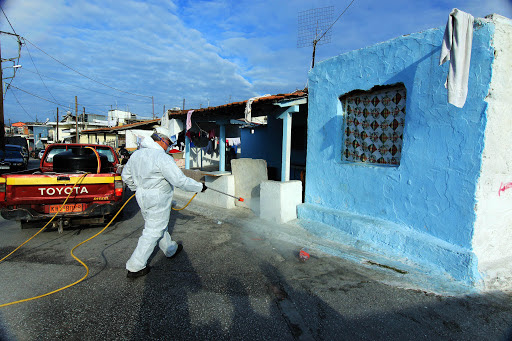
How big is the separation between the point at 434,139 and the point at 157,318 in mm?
4106

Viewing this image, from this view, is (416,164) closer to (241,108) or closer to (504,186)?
(504,186)

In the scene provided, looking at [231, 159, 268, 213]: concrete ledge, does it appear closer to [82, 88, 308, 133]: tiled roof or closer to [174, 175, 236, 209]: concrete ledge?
[174, 175, 236, 209]: concrete ledge

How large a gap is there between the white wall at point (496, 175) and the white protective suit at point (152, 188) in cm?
379

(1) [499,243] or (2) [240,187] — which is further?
(2) [240,187]

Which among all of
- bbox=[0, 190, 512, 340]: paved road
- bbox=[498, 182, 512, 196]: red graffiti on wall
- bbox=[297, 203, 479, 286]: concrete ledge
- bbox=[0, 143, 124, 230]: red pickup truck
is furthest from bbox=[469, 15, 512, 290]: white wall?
bbox=[0, 143, 124, 230]: red pickup truck

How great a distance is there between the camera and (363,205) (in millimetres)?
4836

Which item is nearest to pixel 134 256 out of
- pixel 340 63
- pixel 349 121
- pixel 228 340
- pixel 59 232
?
pixel 228 340

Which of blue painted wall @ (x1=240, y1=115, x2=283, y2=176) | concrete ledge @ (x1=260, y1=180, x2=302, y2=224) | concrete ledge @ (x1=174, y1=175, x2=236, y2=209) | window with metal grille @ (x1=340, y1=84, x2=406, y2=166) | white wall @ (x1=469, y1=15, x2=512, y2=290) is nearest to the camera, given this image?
white wall @ (x1=469, y1=15, x2=512, y2=290)

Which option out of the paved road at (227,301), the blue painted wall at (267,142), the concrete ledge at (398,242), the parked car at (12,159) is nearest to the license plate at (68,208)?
the paved road at (227,301)

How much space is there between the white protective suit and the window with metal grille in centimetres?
314

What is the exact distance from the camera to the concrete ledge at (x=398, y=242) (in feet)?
11.4

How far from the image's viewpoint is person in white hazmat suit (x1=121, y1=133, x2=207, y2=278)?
138 inches

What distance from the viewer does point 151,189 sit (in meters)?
3.59

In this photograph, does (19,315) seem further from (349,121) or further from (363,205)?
(349,121)
